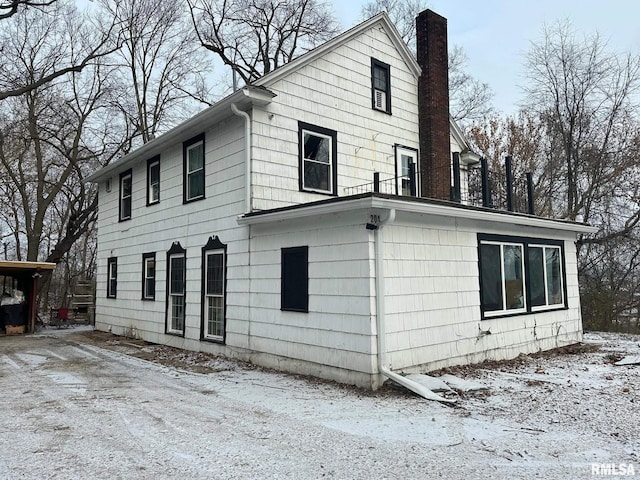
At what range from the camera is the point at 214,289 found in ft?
33.5

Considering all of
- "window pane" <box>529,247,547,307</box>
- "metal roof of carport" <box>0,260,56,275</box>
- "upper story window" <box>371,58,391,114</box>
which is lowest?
"window pane" <box>529,247,547,307</box>

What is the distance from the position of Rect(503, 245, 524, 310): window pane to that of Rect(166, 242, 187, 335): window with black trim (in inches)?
287

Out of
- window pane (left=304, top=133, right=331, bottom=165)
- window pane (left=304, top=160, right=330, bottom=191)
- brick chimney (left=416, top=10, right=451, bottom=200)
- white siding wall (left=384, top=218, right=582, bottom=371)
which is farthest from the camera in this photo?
brick chimney (left=416, top=10, right=451, bottom=200)

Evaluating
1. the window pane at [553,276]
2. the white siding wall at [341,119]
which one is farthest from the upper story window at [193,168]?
the window pane at [553,276]

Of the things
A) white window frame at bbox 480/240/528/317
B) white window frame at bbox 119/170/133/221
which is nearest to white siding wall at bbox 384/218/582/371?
white window frame at bbox 480/240/528/317

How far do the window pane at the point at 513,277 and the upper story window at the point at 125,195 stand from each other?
429 inches

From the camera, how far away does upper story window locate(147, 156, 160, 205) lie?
12695 millimetres

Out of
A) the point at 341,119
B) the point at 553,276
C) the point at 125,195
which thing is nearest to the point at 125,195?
the point at 125,195

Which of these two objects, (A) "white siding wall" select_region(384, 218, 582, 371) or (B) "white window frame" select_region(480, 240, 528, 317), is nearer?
(A) "white siding wall" select_region(384, 218, 582, 371)

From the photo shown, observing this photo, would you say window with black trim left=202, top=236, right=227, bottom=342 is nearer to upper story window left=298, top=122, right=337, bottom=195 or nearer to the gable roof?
upper story window left=298, top=122, right=337, bottom=195

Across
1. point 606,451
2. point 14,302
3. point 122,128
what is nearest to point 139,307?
point 14,302

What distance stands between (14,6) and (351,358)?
1838 cm

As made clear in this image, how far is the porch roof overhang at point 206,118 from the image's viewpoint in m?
9.03

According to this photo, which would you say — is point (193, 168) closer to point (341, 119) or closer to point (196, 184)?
point (196, 184)
